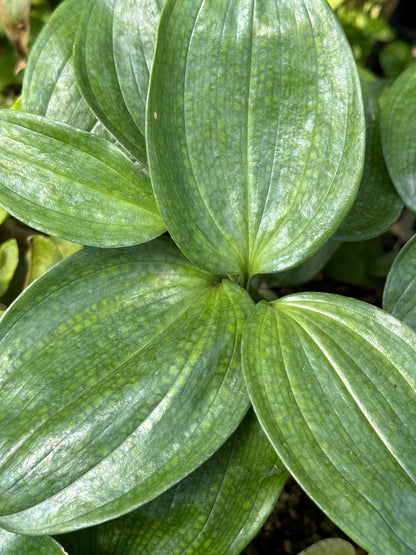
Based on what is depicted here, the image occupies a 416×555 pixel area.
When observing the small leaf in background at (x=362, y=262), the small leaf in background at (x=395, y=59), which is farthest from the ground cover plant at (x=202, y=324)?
the small leaf in background at (x=395, y=59)

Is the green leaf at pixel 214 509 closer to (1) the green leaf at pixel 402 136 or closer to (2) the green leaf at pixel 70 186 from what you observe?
(2) the green leaf at pixel 70 186

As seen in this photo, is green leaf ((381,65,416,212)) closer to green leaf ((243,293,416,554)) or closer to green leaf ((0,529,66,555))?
green leaf ((243,293,416,554))

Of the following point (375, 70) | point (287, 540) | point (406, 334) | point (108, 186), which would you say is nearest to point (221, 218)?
point (108, 186)

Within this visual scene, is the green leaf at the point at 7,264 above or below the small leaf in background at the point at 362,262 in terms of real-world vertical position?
below

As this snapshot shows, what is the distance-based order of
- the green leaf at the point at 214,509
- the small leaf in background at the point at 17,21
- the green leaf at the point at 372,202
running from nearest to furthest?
the green leaf at the point at 214,509
the green leaf at the point at 372,202
the small leaf in background at the point at 17,21

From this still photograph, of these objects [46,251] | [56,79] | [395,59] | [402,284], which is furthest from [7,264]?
[395,59]

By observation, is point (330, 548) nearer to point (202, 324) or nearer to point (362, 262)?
point (202, 324)
